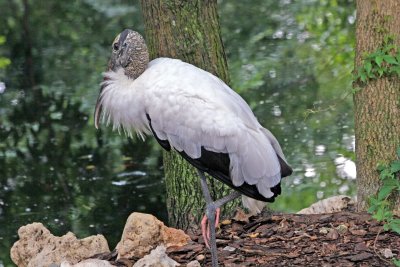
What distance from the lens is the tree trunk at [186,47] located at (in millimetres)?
5164

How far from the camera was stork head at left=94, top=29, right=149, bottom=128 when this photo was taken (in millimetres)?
4816

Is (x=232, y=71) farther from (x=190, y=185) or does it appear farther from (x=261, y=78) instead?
(x=190, y=185)

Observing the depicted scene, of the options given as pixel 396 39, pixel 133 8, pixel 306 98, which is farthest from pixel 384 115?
pixel 133 8

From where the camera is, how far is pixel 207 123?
14.7 ft

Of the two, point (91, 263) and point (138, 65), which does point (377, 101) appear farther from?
point (91, 263)

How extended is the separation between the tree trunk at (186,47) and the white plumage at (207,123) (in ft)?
1.90

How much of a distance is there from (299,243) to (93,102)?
4.90m

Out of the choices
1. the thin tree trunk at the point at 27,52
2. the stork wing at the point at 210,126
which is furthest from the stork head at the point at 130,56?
the thin tree trunk at the point at 27,52

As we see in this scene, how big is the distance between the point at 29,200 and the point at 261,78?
10.00 ft

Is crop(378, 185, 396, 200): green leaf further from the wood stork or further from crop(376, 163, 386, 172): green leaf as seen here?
the wood stork

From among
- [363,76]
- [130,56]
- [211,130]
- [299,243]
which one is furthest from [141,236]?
[363,76]

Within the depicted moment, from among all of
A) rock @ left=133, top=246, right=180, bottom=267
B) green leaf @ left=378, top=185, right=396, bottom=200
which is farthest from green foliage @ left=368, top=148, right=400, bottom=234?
rock @ left=133, top=246, right=180, bottom=267

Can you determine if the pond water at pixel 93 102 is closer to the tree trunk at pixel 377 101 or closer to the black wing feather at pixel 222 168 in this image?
the tree trunk at pixel 377 101

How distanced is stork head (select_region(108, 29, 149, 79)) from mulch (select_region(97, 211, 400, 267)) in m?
0.91
